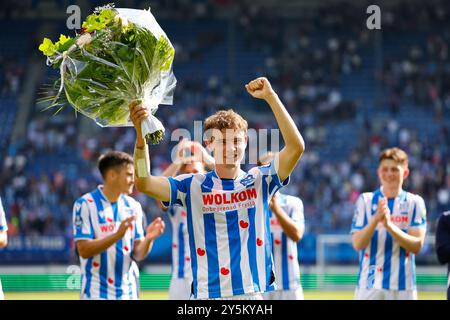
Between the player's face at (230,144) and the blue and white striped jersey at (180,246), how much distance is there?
14.8 ft

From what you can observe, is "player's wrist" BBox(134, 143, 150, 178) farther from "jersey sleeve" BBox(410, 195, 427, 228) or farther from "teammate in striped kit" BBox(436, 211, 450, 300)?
"jersey sleeve" BBox(410, 195, 427, 228)

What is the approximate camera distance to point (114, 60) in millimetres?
5191

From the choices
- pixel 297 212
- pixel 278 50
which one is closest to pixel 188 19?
pixel 278 50

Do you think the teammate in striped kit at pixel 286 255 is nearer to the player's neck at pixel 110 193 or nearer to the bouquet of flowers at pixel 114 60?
the player's neck at pixel 110 193

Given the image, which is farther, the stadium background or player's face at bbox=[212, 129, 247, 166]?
the stadium background

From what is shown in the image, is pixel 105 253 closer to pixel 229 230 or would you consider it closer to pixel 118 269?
pixel 118 269

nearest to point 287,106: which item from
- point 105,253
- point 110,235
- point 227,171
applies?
point 105,253

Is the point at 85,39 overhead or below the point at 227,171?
overhead

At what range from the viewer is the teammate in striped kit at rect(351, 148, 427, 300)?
8.32 metres

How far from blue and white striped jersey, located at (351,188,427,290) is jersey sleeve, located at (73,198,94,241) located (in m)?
2.63

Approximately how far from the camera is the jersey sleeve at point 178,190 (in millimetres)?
5254

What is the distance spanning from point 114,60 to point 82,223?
2.92 m

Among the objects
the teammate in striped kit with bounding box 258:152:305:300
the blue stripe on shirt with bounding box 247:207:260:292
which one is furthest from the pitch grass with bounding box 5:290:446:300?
the blue stripe on shirt with bounding box 247:207:260:292
